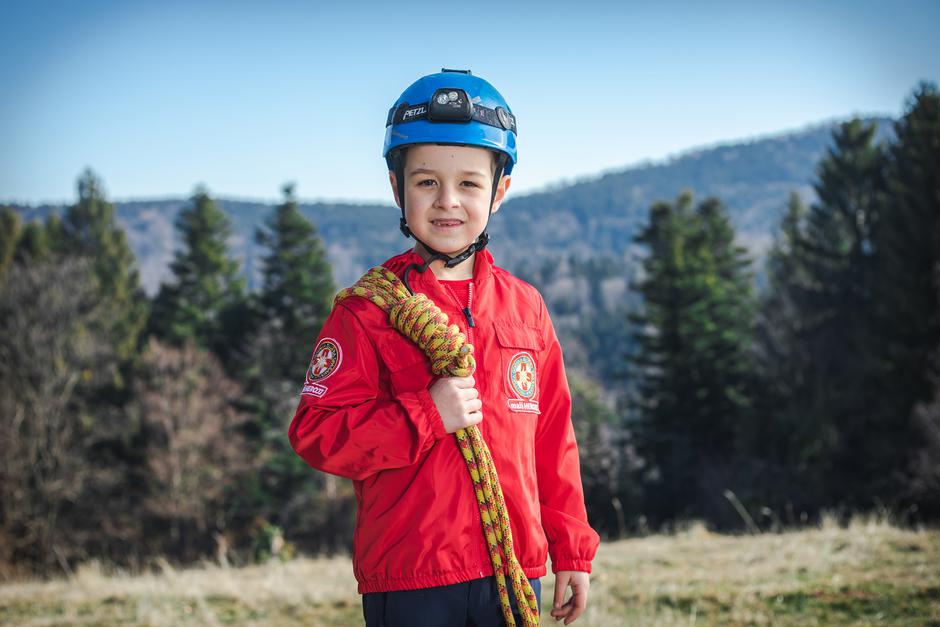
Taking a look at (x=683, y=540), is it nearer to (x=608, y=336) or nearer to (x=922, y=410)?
(x=922, y=410)

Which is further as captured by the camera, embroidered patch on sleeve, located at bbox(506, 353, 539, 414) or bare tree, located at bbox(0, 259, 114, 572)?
bare tree, located at bbox(0, 259, 114, 572)

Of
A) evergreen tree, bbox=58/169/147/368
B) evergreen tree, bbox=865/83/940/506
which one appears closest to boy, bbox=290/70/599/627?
evergreen tree, bbox=865/83/940/506

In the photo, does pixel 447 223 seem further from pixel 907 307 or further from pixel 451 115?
pixel 907 307

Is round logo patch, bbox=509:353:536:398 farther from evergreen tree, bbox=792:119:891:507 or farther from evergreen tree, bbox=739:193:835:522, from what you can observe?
evergreen tree, bbox=739:193:835:522

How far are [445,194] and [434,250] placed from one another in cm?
19

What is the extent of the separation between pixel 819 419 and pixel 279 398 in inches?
838

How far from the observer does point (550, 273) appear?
10438 cm

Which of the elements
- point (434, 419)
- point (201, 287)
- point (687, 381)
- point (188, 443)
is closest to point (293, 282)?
point (201, 287)

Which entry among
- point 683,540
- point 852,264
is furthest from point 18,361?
point 852,264

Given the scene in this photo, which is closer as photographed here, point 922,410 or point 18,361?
point 922,410

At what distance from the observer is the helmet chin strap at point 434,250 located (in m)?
2.41

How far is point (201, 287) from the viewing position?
35312 mm

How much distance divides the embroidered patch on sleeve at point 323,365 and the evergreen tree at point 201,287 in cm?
3308

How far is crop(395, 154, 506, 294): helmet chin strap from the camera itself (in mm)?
Answer: 2412
